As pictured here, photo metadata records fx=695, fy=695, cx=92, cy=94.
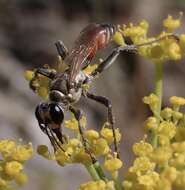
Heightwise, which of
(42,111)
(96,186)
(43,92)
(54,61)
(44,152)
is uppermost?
(54,61)

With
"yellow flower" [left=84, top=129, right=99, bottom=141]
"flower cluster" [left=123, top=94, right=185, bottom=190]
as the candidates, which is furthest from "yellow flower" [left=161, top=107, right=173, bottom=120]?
"yellow flower" [left=84, top=129, right=99, bottom=141]

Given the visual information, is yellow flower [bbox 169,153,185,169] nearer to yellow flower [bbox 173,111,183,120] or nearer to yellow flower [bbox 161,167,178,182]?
yellow flower [bbox 161,167,178,182]

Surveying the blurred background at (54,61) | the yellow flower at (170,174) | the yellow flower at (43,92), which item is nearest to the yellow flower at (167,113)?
the yellow flower at (170,174)

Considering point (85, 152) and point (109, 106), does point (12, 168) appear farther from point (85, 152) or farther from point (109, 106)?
point (109, 106)

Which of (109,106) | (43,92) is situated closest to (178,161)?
(109,106)

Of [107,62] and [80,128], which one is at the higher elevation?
[107,62]

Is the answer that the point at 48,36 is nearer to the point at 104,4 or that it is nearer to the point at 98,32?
the point at 104,4

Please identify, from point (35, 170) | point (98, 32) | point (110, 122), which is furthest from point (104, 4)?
point (110, 122)

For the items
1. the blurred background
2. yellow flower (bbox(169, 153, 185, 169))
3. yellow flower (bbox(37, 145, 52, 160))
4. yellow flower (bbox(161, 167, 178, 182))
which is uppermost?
the blurred background
